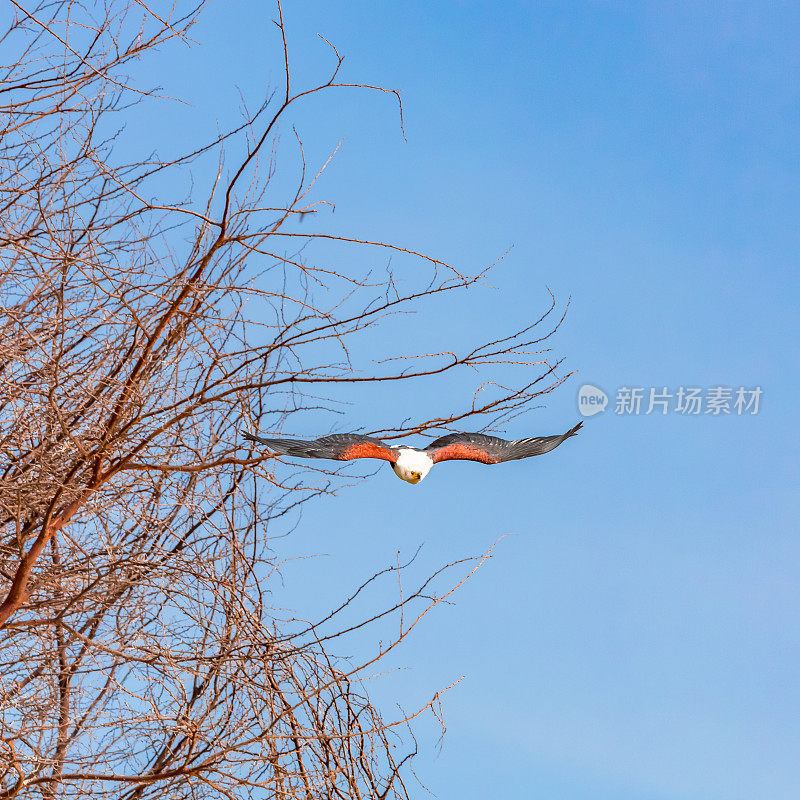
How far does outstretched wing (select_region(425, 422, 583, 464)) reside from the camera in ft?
15.4

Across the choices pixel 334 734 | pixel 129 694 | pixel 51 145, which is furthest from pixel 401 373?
pixel 51 145

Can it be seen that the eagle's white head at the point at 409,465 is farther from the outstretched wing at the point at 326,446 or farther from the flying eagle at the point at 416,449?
the outstretched wing at the point at 326,446

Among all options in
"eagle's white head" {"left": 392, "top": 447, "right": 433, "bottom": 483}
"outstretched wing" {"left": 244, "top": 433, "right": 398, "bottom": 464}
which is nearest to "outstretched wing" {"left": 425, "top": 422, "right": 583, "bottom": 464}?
"eagle's white head" {"left": 392, "top": 447, "right": 433, "bottom": 483}

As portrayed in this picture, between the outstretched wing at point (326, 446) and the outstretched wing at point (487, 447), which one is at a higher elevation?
the outstretched wing at point (487, 447)

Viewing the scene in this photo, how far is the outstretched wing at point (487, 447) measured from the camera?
4684mm

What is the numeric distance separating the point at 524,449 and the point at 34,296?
2.53 meters

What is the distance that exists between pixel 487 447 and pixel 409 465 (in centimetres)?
53

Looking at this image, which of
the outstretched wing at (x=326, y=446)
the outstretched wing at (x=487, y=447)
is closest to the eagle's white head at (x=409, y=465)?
the outstretched wing at (x=487, y=447)

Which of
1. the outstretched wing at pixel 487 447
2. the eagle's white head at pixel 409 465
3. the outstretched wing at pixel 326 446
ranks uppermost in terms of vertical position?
the outstretched wing at pixel 487 447

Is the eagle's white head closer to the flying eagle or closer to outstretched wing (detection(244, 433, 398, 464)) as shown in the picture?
the flying eagle

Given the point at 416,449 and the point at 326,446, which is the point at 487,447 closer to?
the point at 416,449

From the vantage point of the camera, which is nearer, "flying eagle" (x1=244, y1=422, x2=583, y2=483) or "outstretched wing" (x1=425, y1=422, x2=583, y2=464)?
"flying eagle" (x1=244, y1=422, x2=583, y2=483)

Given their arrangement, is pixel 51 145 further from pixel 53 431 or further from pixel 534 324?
pixel 534 324

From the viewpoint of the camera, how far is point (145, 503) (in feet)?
13.3
